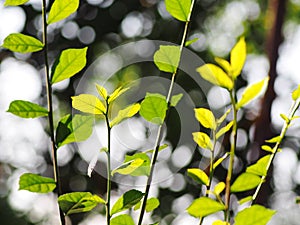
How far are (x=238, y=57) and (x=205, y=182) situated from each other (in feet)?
0.34

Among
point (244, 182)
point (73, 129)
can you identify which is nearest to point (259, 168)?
point (244, 182)

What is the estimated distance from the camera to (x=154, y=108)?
0.34 metres

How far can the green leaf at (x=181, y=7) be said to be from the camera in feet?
1.15

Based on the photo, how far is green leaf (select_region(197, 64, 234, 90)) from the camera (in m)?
0.27

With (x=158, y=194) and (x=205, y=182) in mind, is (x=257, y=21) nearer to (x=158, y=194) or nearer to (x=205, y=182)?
(x=158, y=194)

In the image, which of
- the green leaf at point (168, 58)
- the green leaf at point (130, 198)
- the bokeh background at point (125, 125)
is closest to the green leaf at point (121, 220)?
the green leaf at point (130, 198)

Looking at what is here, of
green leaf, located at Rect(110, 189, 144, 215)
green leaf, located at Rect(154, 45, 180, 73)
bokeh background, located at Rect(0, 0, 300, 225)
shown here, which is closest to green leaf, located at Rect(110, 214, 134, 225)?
green leaf, located at Rect(110, 189, 144, 215)

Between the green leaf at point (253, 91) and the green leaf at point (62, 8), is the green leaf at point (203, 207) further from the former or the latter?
the green leaf at point (62, 8)

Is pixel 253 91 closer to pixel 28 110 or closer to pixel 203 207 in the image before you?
pixel 203 207

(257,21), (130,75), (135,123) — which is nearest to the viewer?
(135,123)

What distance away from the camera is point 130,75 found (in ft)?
11.0

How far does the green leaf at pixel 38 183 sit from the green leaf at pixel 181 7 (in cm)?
15

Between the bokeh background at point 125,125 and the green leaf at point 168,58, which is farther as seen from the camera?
the bokeh background at point 125,125

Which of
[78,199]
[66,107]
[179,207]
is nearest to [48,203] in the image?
[66,107]
